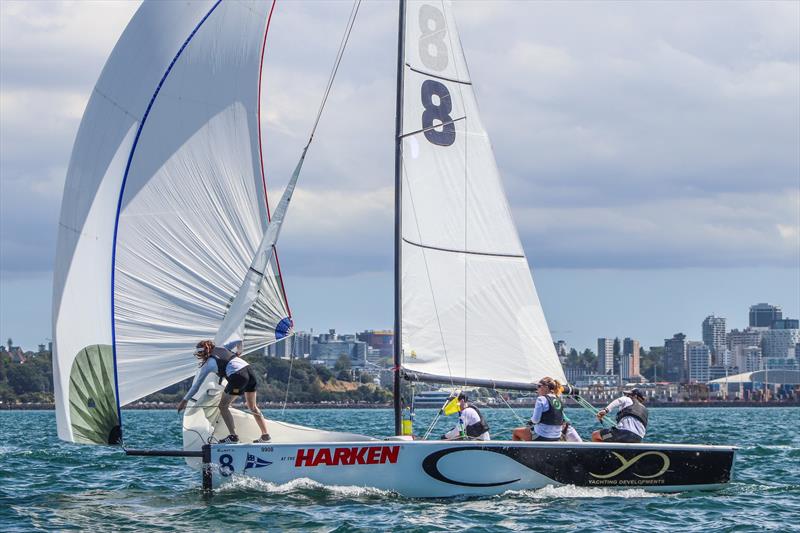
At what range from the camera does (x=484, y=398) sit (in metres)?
18.6

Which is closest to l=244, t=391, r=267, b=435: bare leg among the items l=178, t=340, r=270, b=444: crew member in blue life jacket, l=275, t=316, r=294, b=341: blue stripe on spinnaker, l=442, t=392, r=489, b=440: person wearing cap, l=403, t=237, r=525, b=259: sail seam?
l=178, t=340, r=270, b=444: crew member in blue life jacket

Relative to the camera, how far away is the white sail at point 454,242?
17.8 metres

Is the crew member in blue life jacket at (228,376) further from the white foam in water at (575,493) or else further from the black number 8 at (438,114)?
the black number 8 at (438,114)

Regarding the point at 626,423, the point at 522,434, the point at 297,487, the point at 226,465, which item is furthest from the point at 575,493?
the point at 226,465

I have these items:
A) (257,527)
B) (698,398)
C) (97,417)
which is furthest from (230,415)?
(698,398)

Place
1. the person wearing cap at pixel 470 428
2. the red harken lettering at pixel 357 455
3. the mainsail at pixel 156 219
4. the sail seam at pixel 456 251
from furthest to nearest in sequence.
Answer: the sail seam at pixel 456 251 < the person wearing cap at pixel 470 428 < the mainsail at pixel 156 219 < the red harken lettering at pixel 357 455

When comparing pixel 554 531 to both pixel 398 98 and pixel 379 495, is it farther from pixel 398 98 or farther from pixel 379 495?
pixel 398 98

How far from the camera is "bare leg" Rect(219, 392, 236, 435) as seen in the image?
54.8ft

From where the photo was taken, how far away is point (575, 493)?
54.1ft

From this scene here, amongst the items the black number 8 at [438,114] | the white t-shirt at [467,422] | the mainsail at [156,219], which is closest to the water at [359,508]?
the white t-shirt at [467,422]

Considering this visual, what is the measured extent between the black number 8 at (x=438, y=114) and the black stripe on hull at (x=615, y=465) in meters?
4.59

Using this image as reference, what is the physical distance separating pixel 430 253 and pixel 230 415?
3.58m

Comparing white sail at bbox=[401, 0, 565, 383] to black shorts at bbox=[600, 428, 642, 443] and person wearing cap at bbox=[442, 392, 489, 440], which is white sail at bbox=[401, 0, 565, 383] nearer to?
person wearing cap at bbox=[442, 392, 489, 440]

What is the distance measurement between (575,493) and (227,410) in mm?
4692
